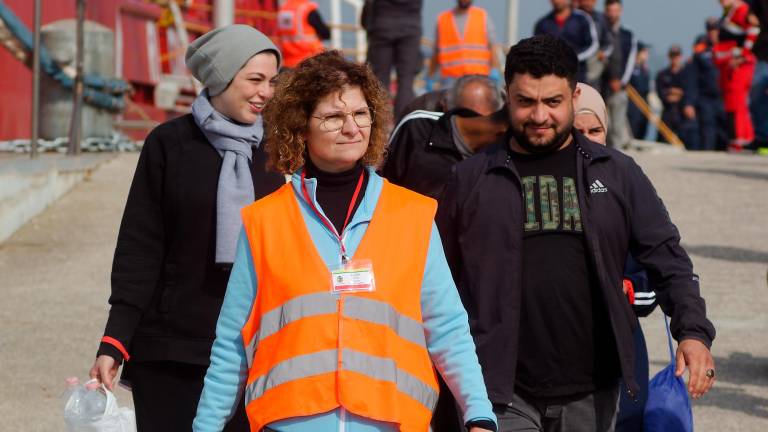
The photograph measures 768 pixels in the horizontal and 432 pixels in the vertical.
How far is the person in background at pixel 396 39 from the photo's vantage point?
15.2 meters

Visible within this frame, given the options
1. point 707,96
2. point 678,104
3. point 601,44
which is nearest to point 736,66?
point 601,44

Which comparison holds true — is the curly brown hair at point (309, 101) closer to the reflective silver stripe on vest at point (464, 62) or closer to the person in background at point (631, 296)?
the person in background at point (631, 296)

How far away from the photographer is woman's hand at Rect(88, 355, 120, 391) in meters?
4.44

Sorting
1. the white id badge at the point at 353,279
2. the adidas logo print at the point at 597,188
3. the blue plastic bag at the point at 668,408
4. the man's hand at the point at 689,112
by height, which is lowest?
the man's hand at the point at 689,112

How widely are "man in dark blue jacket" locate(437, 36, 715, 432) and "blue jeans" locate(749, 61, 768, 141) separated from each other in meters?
20.7

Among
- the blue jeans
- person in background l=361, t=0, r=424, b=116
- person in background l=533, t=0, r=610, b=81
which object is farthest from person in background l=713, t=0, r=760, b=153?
person in background l=361, t=0, r=424, b=116

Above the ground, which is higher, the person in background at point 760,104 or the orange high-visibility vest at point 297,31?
the orange high-visibility vest at point 297,31

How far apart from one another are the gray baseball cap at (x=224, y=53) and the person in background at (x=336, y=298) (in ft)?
3.04

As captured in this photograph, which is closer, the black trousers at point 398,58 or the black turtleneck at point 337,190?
the black turtleneck at point 337,190

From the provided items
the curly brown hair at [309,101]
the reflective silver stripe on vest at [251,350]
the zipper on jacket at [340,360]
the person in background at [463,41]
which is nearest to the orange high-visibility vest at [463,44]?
the person in background at [463,41]

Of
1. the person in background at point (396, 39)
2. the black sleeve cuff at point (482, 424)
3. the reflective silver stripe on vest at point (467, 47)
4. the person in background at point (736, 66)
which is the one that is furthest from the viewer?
the person in background at point (736, 66)

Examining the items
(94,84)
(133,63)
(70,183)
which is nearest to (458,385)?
(70,183)

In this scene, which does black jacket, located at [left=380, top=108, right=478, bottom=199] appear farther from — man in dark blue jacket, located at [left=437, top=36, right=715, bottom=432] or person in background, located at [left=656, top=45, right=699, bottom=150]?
person in background, located at [left=656, top=45, right=699, bottom=150]

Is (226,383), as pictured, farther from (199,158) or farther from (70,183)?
(70,183)
